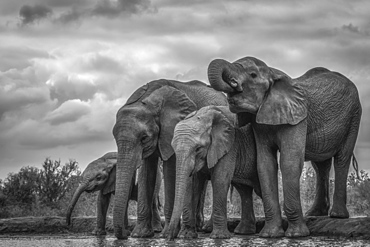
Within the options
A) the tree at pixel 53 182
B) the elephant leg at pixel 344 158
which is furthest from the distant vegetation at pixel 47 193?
the elephant leg at pixel 344 158

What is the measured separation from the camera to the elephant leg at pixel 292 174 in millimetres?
11953

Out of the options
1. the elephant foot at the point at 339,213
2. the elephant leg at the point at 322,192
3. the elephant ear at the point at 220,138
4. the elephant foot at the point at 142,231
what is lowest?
the elephant foot at the point at 142,231

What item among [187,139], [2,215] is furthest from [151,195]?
[2,215]

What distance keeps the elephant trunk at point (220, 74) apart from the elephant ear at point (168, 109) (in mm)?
1049

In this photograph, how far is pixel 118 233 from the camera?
1188 centimetres

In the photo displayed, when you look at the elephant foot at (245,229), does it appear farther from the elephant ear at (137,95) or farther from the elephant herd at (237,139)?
the elephant ear at (137,95)

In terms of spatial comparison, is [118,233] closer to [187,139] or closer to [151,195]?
[151,195]

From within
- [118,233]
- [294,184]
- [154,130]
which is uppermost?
[154,130]

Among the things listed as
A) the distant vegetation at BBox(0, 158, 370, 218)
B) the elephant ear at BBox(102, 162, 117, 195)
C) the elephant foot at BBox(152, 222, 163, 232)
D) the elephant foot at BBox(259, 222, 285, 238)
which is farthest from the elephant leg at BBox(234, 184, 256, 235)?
the distant vegetation at BBox(0, 158, 370, 218)

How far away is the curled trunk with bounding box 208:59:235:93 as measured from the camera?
38.1 feet

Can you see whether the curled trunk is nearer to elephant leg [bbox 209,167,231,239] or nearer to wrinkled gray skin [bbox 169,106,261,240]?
wrinkled gray skin [bbox 169,106,261,240]

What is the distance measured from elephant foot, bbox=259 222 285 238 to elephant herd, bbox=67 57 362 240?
0.02 meters

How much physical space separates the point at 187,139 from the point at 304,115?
88.4 inches

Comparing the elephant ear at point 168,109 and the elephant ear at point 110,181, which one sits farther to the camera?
the elephant ear at point 110,181
